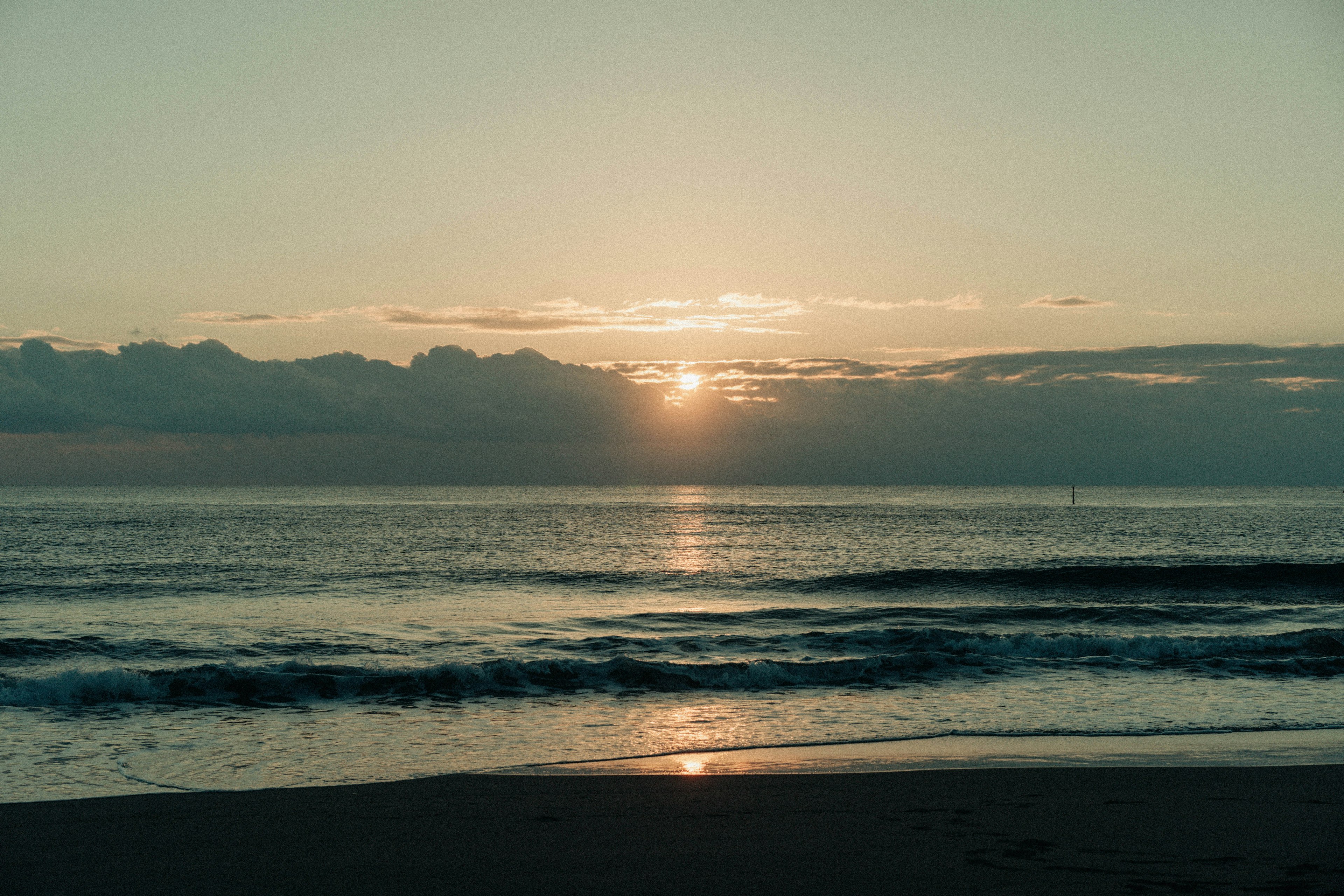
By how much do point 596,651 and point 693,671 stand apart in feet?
12.8

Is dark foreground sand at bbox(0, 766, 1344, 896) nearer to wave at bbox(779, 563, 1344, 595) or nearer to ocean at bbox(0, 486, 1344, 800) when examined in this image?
ocean at bbox(0, 486, 1344, 800)

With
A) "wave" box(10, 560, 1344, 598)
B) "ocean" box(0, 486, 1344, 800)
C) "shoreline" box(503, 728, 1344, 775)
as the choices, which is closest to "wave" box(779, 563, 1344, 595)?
"wave" box(10, 560, 1344, 598)

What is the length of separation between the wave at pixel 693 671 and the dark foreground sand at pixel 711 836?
625 centimetres

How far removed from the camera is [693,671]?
16844 mm

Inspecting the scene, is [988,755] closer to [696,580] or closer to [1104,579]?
[696,580]

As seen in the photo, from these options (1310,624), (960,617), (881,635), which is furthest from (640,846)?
(1310,624)

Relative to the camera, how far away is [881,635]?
21125mm

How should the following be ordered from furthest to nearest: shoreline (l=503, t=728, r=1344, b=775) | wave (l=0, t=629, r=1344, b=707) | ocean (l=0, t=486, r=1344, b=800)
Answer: wave (l=0, t=629, r=1344, b=707), ocean (l=0, t=486, r=1344, b=800), shoreline (l=503, t=728, r=1344, b=775)

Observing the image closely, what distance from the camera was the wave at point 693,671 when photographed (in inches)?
588

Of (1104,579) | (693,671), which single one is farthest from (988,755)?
(1104,579)

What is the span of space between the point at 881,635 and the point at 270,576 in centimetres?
2576

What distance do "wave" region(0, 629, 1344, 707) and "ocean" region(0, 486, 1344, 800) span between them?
6cm

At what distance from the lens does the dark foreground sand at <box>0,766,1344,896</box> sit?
6.83 meters

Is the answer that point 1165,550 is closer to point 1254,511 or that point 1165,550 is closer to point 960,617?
Result: point 960,617
